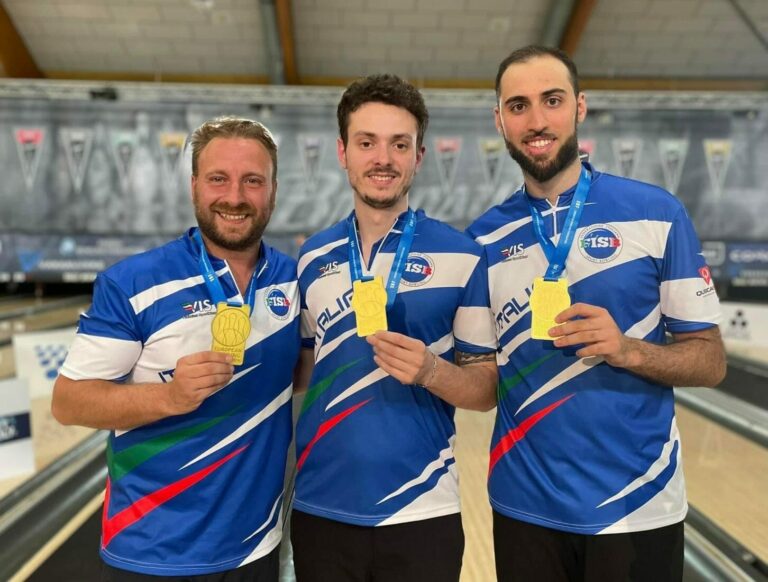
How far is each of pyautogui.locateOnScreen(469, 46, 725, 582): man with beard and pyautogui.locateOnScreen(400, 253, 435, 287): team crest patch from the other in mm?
192

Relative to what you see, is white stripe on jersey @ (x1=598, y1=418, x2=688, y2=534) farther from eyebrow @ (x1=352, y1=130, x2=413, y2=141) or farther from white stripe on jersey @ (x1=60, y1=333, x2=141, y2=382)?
white stripe on jersey @ (x1=60, y1=333, x2=141, y2=382)

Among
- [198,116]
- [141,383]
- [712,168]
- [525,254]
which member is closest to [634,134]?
[712,168]

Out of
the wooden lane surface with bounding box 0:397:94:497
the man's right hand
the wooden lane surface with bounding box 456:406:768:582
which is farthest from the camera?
the wooden lane surface with bounding box 0:397:94:497

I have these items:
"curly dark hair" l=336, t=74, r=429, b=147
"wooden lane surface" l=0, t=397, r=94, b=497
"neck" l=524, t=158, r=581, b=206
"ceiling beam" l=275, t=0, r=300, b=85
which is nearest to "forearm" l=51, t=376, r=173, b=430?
"curly dark hair" l=336, t=74, r=429, b=147

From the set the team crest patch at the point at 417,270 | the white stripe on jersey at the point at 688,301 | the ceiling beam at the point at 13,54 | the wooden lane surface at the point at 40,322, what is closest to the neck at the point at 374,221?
the team crest patch at the point at 417,270

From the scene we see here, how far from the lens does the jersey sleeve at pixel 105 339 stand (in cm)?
129

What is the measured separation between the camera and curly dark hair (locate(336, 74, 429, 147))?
1.41 meters

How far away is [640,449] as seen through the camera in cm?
137

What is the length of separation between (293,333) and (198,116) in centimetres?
751

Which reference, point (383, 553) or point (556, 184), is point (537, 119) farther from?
point (383, 553)

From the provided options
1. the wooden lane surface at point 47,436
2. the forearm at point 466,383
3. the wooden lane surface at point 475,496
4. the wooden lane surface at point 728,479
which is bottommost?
the wooden lane surface at point 728,479

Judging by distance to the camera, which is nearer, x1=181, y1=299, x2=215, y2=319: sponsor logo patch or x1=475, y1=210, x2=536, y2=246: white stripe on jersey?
x1=181, y1=299, x2=215, y2=319: sponsor logo patch

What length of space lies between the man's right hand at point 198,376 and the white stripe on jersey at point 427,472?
47cm

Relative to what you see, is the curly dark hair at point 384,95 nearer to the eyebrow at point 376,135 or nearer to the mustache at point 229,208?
the eyebrow at point 376,135
